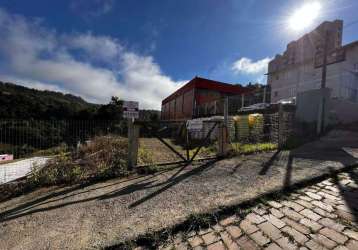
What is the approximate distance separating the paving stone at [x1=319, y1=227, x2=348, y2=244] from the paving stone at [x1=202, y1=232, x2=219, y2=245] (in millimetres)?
1122

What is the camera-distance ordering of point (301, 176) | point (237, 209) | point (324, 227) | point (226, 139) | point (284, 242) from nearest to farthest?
1. point (284, 242)
2. point (324, 227)
3. point (237, 209)
4. point (301, 176)
5. point (226, 139)

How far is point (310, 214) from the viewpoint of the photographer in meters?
2.30

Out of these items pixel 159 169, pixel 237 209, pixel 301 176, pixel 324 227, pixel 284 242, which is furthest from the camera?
pixel 159 169

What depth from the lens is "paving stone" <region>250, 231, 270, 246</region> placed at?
184 centimetres

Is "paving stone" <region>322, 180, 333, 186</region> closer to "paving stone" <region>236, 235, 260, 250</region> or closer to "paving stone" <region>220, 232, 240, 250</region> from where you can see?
"paving stone" <region>236, 235, 260, 250</region>

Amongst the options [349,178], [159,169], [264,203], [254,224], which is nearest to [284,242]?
[254,224]

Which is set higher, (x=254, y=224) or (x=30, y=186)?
(x=254, y=224)

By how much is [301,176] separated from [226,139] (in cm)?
229

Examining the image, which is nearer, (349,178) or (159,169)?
(349,178)

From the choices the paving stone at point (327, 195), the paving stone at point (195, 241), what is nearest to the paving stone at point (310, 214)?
the paving stone at point (327, 195)

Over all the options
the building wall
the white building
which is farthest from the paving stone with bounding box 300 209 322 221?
the building wall

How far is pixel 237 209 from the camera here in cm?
246

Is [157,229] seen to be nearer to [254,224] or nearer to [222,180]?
[254,224]

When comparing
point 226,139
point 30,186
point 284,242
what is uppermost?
point 226,139
